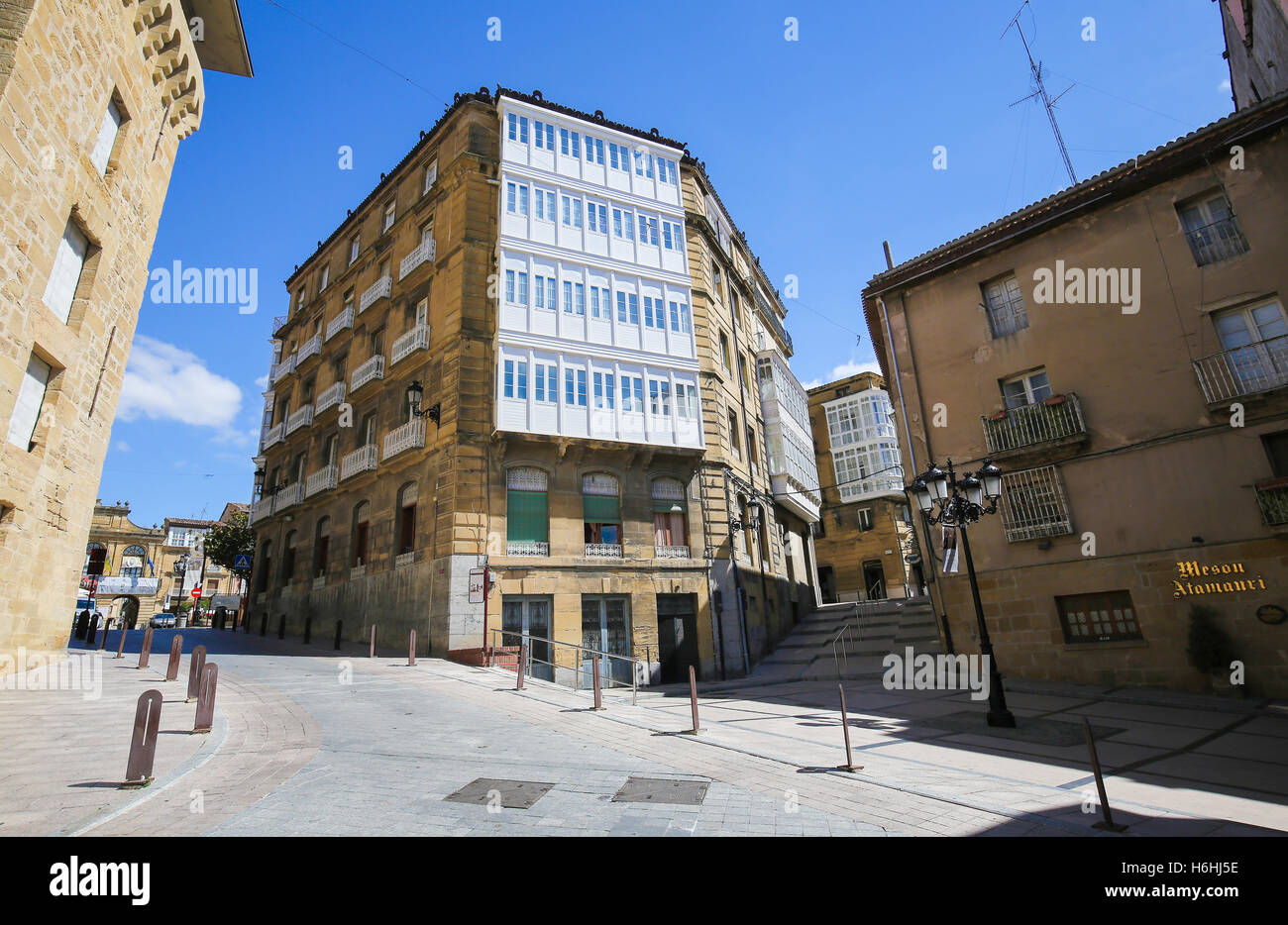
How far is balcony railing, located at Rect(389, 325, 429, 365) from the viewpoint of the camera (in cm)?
2044

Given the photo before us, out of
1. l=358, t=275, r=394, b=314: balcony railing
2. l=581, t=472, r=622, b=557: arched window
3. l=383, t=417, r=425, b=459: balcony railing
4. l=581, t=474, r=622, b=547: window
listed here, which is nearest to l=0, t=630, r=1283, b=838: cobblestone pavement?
l=581, t=472, r=622, b=557: arched window

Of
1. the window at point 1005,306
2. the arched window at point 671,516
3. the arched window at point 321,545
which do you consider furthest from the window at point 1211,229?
the arched window at point 321,545

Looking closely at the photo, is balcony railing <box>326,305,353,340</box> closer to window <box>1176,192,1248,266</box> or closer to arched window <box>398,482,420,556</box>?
arched window <box>398,482,420,556</box>

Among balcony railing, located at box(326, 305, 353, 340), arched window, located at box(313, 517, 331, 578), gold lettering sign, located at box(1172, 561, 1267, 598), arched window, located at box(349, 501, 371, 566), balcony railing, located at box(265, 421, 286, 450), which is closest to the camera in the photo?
gold lettering sign, located at box(1172, 561, 1267, 598)

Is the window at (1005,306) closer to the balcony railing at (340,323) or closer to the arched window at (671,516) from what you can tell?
the arched window at (671,516)

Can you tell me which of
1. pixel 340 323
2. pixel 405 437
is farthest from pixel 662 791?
pixel 340 323

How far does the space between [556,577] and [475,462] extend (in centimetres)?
438

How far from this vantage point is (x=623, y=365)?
66.4 feet

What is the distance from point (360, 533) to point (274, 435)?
432 inches

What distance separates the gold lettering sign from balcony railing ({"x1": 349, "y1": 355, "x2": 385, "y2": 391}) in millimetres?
23845

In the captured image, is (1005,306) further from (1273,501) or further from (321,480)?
(321,480)

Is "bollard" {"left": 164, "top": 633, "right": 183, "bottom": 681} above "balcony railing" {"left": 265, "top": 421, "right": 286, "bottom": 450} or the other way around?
the other way around

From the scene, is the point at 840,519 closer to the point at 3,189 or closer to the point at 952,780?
the point at 952,780

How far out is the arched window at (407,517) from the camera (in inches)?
780
